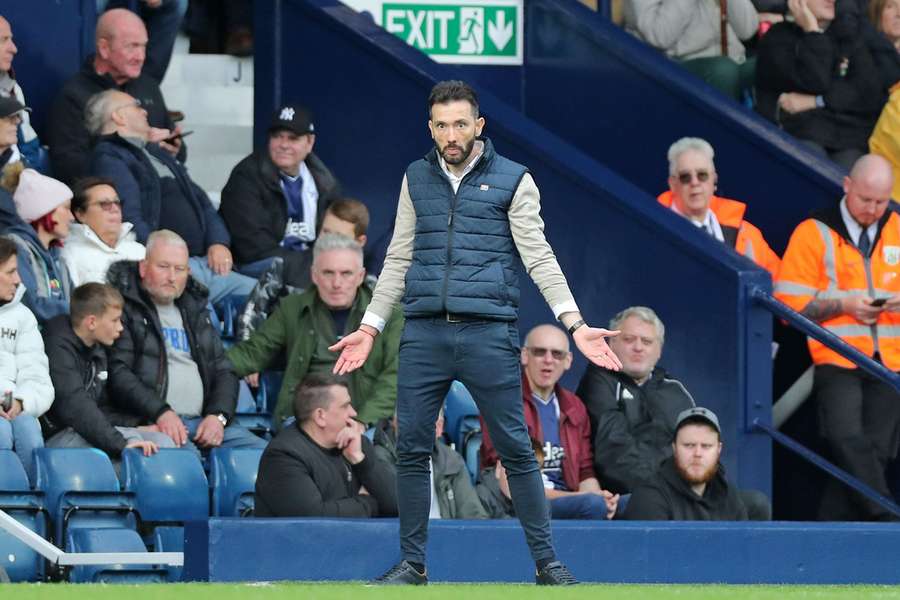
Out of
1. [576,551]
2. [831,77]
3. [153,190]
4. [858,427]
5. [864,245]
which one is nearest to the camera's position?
[576,551]

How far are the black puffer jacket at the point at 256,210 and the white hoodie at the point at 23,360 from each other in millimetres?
2273

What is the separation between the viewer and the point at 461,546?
30.9 feet

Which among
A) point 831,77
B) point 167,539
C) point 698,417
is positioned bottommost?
point 167,539

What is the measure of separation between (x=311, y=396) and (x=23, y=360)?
133 centimetres

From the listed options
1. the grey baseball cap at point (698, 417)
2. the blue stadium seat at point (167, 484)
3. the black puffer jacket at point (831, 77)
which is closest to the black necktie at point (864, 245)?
the black puffer jacket at point (831, 77)

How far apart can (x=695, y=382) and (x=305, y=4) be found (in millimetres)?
3490

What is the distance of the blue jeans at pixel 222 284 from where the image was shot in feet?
39.6

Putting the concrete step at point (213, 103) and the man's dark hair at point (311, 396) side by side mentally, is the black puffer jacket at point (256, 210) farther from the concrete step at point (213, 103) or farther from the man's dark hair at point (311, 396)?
the man's dark hair at point (311, 396)

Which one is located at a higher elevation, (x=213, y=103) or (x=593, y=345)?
(x=213, y=103)

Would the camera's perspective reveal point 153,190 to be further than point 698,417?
Yes

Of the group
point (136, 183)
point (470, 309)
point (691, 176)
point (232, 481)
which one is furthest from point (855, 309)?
point (470, 309)

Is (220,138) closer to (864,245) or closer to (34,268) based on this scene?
(34,268)

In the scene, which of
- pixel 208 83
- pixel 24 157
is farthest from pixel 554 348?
pixel 208 83

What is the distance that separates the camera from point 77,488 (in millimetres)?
9922
